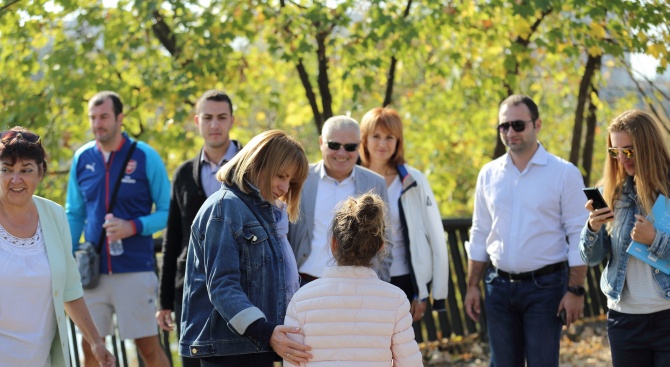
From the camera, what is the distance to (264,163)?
4.19 meters

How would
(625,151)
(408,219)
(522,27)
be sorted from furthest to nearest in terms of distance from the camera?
(522,27) < (408,219) < (625,151)

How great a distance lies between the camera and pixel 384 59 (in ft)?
33.8

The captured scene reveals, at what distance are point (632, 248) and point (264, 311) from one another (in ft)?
7.02

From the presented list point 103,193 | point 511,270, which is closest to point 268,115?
point 103,193

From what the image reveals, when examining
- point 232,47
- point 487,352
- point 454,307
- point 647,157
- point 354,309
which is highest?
point 232,47

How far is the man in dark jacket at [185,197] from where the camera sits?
5.96 meters

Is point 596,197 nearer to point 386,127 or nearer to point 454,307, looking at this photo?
point 386,127

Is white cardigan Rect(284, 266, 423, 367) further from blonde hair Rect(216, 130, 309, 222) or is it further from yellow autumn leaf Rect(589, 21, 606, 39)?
yellow autumn leaf Rect(589, 21, 606, 39)

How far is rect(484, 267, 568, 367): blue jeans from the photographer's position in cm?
582

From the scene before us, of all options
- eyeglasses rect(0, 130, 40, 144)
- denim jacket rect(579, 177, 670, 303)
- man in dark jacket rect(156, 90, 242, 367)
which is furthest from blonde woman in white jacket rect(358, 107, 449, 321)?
eyeglasses rect(0, 130, 40, 144)

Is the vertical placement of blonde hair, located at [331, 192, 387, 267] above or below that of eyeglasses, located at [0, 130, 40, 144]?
below

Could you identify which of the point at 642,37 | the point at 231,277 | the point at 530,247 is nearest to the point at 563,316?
the point at 530,247

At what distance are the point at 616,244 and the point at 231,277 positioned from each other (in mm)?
2358

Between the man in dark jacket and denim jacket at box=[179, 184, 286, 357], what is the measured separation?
5.62 feet
